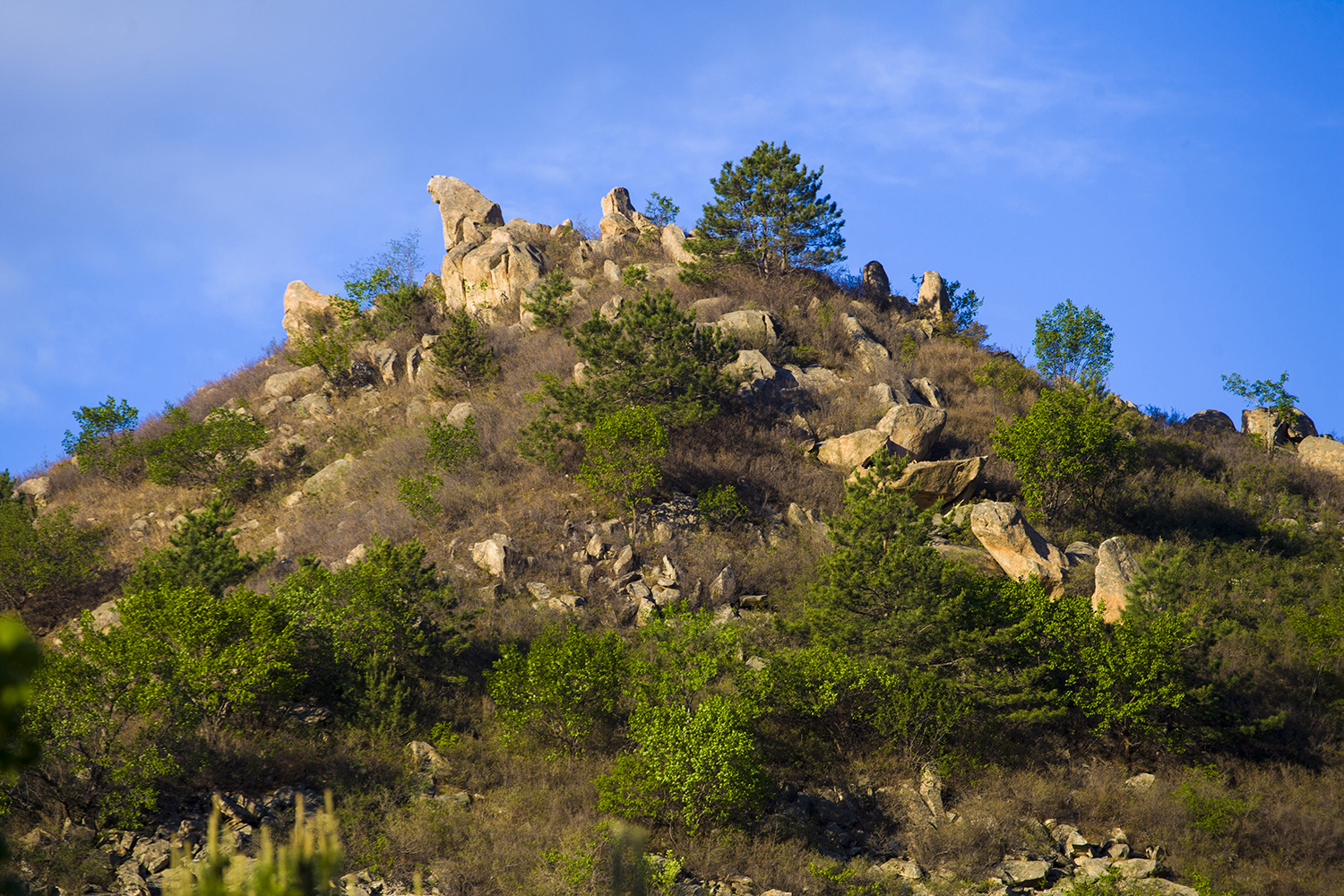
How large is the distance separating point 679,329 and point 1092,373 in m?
24.0

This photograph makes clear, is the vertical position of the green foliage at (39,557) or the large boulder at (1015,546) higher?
the green foliage at (39,557)

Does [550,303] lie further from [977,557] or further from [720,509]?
[977,557]

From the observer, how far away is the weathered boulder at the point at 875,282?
47125 millimetres

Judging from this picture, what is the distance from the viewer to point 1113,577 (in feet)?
70.3

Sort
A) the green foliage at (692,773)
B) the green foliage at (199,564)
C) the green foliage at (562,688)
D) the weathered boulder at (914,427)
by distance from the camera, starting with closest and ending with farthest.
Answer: the green foliage at (692,773), the green foliage at (562,688), the green foliage at (199,564), the weathered boulder at (914,427)

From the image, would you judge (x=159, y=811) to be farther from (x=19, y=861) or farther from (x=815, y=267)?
(x=815, y=267)

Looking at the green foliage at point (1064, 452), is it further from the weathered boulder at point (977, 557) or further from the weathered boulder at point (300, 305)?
the weathered boulder at point (300, 305)

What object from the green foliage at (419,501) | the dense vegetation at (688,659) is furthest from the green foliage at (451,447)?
the green foliage at (419,501)

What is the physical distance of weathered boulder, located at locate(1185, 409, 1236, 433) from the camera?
135 ft

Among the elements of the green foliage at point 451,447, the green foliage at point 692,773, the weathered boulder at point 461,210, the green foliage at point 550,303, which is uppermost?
the weathered boulder at point 461,210

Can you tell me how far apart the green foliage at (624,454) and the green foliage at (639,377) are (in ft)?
6.35

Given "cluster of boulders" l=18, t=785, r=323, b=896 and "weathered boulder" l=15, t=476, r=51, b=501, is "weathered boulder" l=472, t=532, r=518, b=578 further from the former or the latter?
"weathered boulder" l=15, t=476, r=51, b=501

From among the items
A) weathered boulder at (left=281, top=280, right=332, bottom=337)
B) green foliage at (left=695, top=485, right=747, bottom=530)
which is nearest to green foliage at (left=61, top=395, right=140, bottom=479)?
weathered boulder at (left=281, top=280, right=332, bottom=337)

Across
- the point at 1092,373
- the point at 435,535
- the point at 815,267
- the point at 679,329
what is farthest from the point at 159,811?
the point at 1092,373
